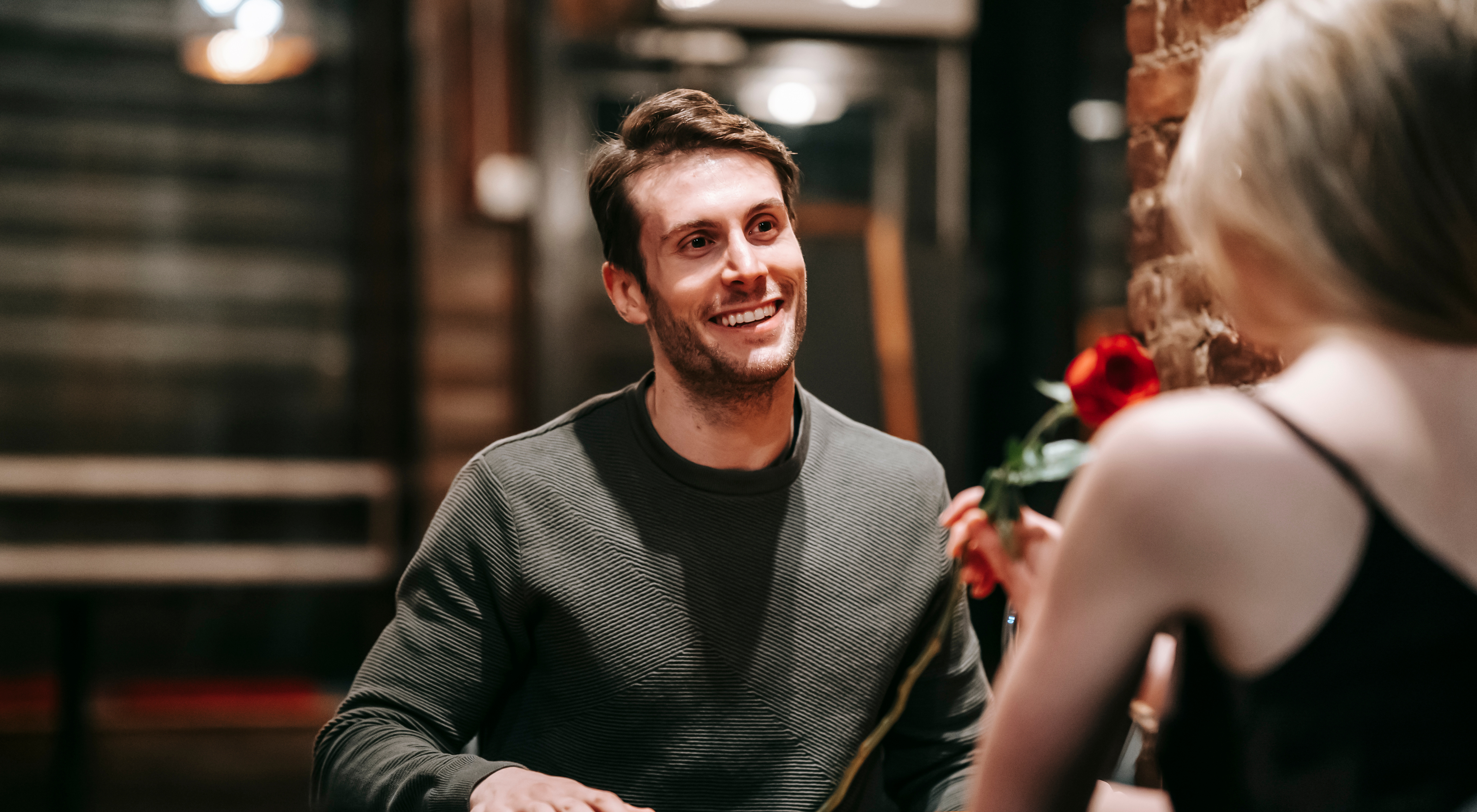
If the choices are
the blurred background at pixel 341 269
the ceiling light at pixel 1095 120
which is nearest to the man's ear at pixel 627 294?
the blurred background at pixel 341 269

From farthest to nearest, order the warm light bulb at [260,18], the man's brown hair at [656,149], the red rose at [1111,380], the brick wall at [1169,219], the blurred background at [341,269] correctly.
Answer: the warm light bulb at [260,18], the blurred background at [341,269], the brick wall at [1169,219], the man's brown hair at [656,149], the red rose at [1111,380]

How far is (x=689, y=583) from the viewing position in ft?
3.94

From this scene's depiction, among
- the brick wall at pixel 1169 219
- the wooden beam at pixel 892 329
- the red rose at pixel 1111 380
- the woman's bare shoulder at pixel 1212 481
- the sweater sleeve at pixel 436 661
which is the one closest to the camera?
the woman's bare shoulder at pixel 1212 481

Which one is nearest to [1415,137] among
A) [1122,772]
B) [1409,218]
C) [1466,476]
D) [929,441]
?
[1409,218]

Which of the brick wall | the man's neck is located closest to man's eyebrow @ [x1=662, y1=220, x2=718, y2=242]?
the man's neck

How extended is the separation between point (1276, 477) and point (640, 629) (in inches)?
29.1

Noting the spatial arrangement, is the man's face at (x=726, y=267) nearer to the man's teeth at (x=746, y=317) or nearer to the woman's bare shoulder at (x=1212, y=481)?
the man's teeth at (x=746, y=317)

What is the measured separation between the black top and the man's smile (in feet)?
2.12

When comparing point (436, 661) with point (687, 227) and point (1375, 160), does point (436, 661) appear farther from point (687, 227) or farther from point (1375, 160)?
point (1375, 160)

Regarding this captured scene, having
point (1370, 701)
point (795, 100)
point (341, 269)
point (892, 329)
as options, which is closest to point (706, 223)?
point (1370, 701)

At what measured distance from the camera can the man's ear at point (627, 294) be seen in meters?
1.26

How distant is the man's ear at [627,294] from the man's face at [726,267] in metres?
0.04

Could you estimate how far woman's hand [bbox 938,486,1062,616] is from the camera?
0.98m

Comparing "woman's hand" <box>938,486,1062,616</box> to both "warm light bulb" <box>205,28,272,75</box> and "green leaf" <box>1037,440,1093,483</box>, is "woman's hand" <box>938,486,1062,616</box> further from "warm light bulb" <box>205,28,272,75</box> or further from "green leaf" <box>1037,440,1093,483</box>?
"warm light bulb" <box>205,28,272,75</box>
